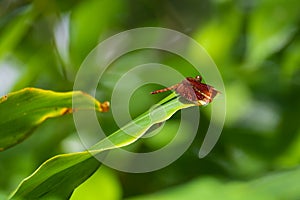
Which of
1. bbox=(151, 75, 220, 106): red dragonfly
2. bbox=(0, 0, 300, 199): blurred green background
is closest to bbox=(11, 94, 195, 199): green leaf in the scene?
bbox=(151, 75, 220, 106): red dragonfly

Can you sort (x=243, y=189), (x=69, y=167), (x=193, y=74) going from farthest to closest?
(x=193, y=74) < (x=243, y=189) < (x=69, y=167)

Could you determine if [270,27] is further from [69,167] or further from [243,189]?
[69,167]

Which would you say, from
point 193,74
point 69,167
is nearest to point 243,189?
point 193,74

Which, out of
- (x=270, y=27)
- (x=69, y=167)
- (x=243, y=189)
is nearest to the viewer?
(x=69, y=167)

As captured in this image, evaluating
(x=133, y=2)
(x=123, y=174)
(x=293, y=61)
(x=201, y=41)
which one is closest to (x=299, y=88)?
(x=293, y=61)

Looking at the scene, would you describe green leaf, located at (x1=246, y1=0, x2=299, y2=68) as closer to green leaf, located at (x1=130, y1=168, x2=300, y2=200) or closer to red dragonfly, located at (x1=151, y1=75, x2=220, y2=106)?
green leaf, located at (x1=130, y1=168, x2=300, y2=200)

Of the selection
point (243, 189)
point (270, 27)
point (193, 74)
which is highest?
point (270, 27)
